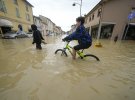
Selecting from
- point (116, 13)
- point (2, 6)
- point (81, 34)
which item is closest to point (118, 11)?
point (116, 13)

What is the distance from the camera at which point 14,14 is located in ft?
63.6

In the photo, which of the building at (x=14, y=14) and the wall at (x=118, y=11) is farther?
the building at (x=14, y=14)

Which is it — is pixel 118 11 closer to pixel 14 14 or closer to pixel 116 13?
pixel 116 13

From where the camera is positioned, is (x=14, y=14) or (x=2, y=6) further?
(x=14, y=14)

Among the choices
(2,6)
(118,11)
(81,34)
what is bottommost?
(81,34)

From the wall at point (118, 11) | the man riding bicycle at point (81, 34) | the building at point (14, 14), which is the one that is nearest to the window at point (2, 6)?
the building at point (14, 14)

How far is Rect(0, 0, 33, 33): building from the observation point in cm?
1611

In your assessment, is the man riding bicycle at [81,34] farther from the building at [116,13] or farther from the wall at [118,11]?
the wall at [118,11]

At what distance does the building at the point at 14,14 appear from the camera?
52.9 feet

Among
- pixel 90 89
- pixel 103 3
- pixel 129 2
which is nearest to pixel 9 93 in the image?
pixel 90 89

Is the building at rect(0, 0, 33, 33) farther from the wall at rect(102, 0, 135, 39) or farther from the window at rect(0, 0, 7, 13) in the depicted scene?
the wall at rect(102, 0, 135, 39)

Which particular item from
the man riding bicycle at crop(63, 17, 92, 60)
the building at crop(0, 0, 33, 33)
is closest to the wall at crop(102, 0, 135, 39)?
the man riding bicycle at crop(63, 17, 92, 60)

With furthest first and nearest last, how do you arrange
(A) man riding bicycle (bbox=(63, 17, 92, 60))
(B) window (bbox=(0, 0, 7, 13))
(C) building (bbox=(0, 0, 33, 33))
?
(C) building (bbox=(0, 0, 33, 33)) → (B) window (bbox=(0, 0, 7, 13)) → (A) man riding bicycle (bbox=(63, 17, 92, 60))

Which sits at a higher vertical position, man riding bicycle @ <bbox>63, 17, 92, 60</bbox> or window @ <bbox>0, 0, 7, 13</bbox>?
window @ <bbox>0, 0, 7, 13</bbox>
